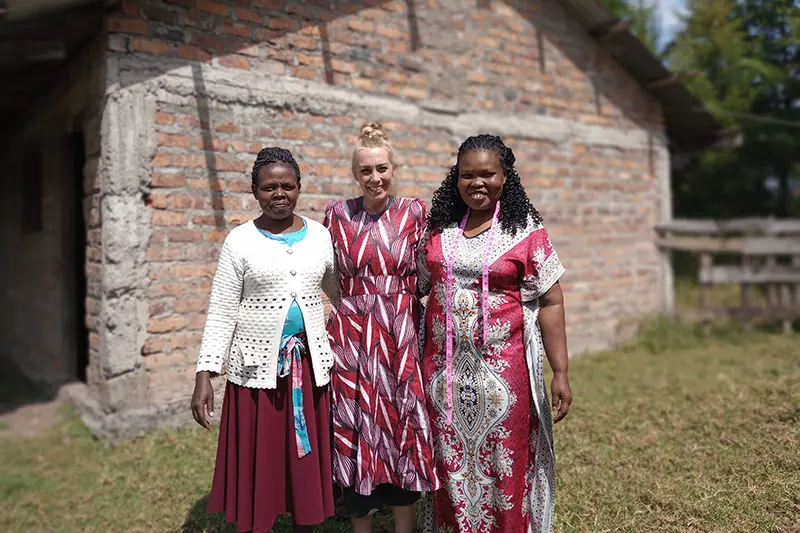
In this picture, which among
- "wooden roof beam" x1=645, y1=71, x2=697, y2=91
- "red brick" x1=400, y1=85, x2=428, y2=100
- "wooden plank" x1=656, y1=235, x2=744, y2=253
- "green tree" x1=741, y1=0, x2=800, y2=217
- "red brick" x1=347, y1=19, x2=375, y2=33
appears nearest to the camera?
"red brick" x1=347, y1=19, x2=375, y2=33

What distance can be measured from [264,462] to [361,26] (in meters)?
4.01

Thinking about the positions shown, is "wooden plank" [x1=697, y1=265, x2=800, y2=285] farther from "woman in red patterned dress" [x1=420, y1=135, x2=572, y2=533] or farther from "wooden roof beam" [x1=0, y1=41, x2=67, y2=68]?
"wooden roof beam" [x1=0, y1=41, x2=67, y2=68]

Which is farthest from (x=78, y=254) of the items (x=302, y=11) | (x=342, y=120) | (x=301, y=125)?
(x=302, y=11)

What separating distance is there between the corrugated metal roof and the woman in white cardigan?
5.40 m

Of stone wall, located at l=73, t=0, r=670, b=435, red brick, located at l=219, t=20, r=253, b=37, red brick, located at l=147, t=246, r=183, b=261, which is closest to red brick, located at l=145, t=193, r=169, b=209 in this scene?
stone wall, located at l=73, t=0, r=670, b=435

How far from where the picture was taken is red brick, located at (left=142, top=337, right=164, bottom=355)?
14.0 feet

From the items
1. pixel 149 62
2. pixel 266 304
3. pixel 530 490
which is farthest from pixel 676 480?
pixel 149 62

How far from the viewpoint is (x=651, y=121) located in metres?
7.61

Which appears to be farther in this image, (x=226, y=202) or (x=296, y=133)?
(x=296, y=133)

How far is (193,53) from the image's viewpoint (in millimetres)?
4430

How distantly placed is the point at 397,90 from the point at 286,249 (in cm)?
336

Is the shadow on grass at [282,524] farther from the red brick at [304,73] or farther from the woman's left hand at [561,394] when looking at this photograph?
the red brick at [304,73]

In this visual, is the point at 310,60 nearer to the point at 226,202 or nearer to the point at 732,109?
the point at 226,202

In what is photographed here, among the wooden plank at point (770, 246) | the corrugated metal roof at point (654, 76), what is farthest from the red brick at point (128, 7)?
the wooden plank at point (770, 246)
